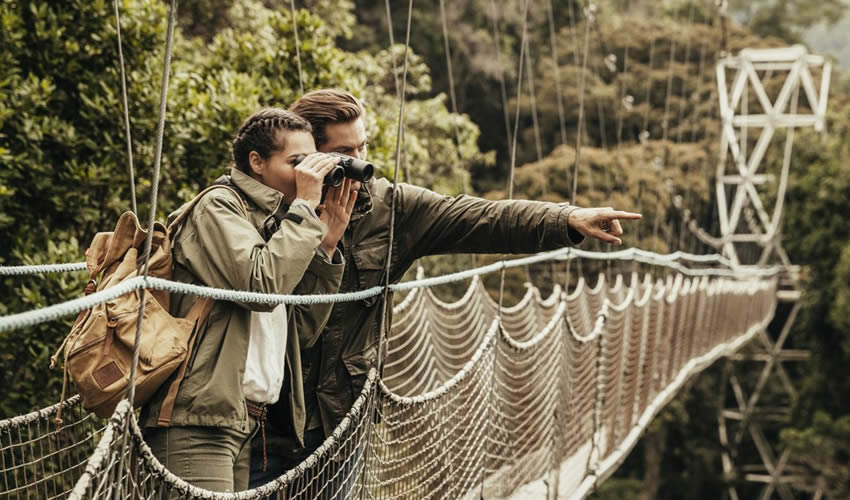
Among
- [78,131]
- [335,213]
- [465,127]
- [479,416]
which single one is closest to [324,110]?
[335,213]


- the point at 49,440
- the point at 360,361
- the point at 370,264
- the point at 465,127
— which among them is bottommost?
the point at 465,127

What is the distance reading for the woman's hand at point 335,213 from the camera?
4.62 feet

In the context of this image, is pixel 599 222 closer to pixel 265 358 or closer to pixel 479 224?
pixel 479 224

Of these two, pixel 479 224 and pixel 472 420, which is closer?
pixel 479 224

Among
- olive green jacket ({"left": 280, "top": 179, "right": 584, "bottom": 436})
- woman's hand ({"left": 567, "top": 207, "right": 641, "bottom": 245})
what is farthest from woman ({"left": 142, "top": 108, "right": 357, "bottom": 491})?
woman's hand ({"left": 567, "top": 207, "right": 641, "bottom": 245})

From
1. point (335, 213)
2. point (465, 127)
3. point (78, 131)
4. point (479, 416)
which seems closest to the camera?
point (335, 213)

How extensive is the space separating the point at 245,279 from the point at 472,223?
45 cm

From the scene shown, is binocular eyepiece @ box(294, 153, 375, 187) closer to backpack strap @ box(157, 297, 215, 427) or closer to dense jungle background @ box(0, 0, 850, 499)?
backpack strap @ box(157, 297, 215, 427)

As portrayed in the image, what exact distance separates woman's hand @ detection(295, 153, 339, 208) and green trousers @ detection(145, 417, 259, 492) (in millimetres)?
276

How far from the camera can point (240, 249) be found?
4.03 ft

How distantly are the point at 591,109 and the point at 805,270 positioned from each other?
3.14 meters

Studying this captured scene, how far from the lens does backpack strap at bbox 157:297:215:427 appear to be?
1205 mm

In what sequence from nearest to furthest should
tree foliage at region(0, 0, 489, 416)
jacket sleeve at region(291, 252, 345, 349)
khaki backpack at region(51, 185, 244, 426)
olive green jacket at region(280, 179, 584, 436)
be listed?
khaki backpack at region(51, 185, 244, 426) < jacket sleeve at region(291, 252, 345, 349) < olive green jacket at region(280, 179, 584, 436) < tree foliage at region(0, 0, 489, 416)

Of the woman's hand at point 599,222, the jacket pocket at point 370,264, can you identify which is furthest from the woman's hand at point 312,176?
the woman's hand at point 599,222
